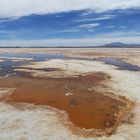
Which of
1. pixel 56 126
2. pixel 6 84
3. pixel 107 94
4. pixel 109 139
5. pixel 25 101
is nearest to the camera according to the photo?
pixel 109 139

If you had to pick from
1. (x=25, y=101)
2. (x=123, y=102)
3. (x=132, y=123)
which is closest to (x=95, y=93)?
(x=123, y=102)

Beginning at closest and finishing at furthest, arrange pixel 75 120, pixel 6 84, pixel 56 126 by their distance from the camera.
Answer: pixel 56 126
pixel 75 120
pixel 6 84

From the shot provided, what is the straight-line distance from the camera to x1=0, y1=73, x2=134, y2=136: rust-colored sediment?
1780cm

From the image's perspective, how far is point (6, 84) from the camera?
29375 mm

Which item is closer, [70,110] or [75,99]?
[70,110]

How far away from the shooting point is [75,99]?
22578 mm

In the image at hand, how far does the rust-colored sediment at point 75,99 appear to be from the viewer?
17.8 meters

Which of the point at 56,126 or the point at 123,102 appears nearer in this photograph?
the point at 56,126

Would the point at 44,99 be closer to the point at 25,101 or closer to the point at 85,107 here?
the point at 25,101

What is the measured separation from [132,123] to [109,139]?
2.72 m

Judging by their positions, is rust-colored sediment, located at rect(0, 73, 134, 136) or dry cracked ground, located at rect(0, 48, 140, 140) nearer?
dry cracked ground, located at rect(0, 48, 140, 140)

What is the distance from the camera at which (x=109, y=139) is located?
14500 mm

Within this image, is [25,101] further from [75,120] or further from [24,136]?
[24,136]

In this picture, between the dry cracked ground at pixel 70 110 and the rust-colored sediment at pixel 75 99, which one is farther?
the rust-colored sediment at pixel 75 99
